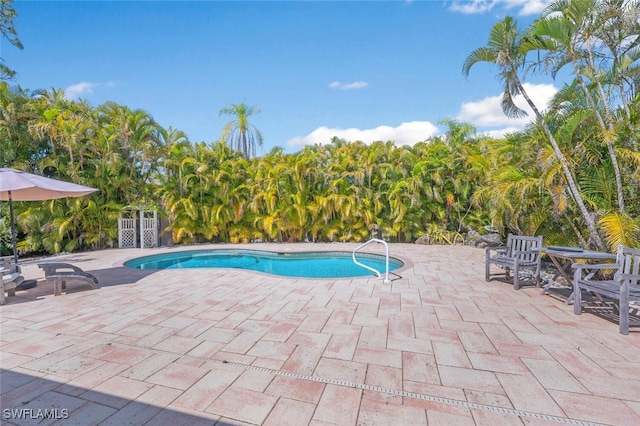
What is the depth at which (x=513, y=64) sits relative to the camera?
6078 mm

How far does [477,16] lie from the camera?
804cm

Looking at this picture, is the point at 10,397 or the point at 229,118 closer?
the point at 10,397

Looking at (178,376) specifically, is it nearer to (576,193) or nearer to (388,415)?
(388,415)

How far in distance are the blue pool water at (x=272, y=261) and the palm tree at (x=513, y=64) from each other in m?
3.96

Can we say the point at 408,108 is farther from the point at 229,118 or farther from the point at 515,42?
the point at 229,118

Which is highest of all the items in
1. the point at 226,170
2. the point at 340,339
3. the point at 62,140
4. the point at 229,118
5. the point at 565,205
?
the point at 229,118

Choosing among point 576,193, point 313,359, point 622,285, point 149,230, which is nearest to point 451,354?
point 313,359

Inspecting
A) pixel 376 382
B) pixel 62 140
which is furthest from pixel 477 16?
pixel 62 140

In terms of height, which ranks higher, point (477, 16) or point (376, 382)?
point (477, 16)

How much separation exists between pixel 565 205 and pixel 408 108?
977 centimetres

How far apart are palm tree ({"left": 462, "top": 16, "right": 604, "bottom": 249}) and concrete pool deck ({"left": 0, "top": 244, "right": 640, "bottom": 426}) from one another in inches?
78.6

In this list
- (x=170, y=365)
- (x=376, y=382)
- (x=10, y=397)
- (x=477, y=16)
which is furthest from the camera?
(x=477, y=16)

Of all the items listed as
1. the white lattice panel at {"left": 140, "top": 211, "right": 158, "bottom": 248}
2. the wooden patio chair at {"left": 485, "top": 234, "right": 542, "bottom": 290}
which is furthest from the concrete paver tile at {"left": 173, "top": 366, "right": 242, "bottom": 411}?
the white lattice panel at {"left": 140, "top": 211, "right": 158, "bottom": 248}

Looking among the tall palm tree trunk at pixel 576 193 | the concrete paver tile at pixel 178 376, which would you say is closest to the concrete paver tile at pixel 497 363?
the concrete paver tile at pixel 178 376
